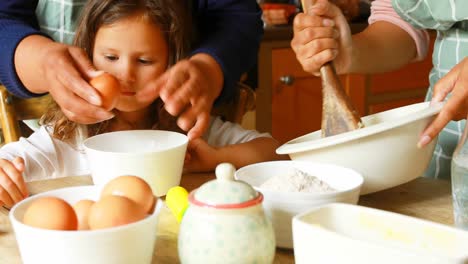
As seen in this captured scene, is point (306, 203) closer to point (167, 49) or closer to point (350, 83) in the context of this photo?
point (167, 49)

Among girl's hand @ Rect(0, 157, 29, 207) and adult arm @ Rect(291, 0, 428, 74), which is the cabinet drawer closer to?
adult arm @ Rect(291, 0, 428, 74)

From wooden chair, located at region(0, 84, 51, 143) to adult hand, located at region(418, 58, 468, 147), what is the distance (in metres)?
0.85

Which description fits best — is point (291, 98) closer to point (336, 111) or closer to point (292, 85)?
point (292, 85)

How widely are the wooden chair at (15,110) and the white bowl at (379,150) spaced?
0.70m

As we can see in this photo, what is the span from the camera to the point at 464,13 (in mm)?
1094

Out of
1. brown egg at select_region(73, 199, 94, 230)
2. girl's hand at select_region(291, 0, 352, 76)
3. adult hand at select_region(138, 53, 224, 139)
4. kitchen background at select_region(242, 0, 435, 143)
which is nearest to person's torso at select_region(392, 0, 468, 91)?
girl's hand at select_region(291, 0, 352, 76)

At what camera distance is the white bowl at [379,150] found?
2.73 feet

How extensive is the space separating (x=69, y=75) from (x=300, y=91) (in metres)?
2.04

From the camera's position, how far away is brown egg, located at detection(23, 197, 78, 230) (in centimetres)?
58

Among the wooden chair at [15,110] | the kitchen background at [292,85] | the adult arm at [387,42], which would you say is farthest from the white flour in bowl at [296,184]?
the kitchen background at [292,85]

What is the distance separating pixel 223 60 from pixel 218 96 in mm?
85

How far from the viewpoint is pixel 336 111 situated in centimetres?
94

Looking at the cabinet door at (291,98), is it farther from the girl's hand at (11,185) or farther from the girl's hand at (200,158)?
the girl's hand at (11,185)

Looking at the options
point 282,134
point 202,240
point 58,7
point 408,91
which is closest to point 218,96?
point 58,7
